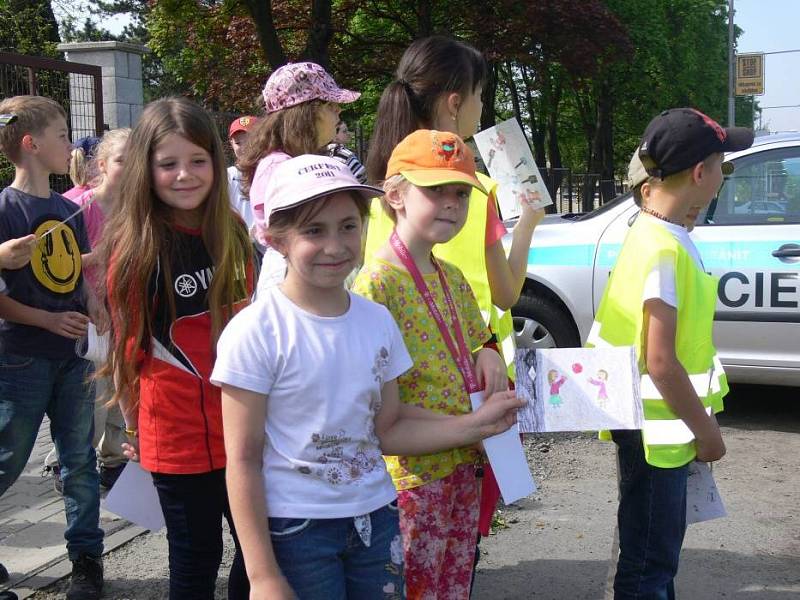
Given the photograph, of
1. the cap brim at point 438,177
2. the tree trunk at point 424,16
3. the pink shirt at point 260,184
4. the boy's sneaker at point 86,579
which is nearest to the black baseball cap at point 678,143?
the cap brim at point 438,177

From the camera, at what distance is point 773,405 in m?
6.44

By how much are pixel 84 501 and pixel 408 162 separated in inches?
82.6

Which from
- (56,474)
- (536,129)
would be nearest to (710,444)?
(56,474)

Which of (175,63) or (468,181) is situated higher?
(175,63)

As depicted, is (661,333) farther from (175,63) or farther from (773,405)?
(175,63)

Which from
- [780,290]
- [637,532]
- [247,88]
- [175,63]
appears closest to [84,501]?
[637,532]

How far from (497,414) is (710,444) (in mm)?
704

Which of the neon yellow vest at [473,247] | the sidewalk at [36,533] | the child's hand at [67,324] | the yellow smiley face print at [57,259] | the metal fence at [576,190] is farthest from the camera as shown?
the metal fence at [576,190]

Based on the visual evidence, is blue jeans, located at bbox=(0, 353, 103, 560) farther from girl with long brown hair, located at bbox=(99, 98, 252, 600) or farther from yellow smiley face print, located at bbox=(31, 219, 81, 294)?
girl with long brown hair, located at bbox=(99, 98, 252, 600)

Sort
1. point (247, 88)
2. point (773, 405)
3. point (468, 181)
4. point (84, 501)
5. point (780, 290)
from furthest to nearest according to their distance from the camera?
point (247, 88) < point (773, 405) < point (780, 290) < point (84, 501) < point (468, 181)

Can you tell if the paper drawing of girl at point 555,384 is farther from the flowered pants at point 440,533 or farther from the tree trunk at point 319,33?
the tree trunk at point 319,33

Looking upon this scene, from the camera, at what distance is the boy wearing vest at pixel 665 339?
246 cm

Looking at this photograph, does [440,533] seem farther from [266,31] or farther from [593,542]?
[266,31]

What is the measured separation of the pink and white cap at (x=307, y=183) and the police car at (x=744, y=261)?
4.05m
